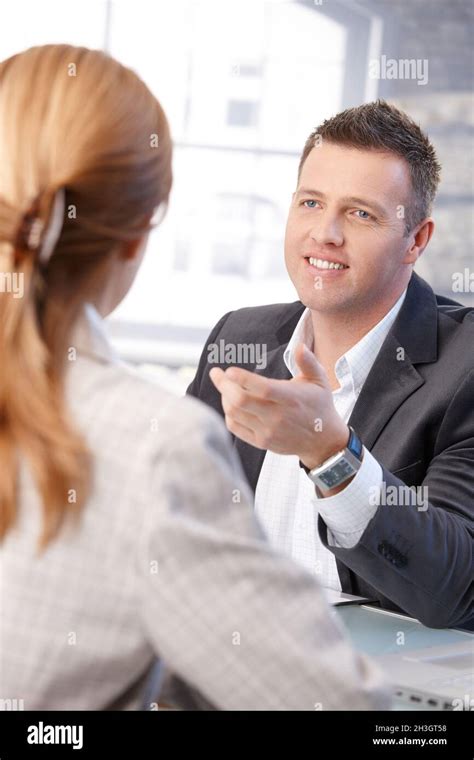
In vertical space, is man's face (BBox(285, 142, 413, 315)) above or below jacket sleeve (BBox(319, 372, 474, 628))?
above

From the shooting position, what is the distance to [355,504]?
1.37m

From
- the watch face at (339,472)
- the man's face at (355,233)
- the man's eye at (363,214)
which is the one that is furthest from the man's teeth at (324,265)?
the watch face at (339,472)

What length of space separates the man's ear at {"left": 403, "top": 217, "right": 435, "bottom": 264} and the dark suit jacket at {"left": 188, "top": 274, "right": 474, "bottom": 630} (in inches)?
2.1

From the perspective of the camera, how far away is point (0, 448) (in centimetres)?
79

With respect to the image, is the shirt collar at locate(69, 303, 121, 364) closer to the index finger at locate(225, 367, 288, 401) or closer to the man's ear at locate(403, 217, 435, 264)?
the index finger at locate(225, 367, 288, 401)

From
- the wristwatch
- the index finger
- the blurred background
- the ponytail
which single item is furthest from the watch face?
the blurred background

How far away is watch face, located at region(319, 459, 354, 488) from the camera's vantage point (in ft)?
4.49

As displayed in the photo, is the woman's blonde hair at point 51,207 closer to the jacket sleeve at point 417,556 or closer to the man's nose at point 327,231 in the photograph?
the jacket sleeve at point 417,556

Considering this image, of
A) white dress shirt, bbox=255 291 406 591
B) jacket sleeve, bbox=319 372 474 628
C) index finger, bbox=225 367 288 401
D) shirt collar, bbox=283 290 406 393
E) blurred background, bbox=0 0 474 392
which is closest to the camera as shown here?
index finger, bbox=225 367 288 401

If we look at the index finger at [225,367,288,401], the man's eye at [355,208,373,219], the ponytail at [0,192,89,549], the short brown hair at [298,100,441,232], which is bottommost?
the index finger at [225,367,288,401]

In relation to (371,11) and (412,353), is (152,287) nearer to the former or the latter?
(371,11)

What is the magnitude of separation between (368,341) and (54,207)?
118cm

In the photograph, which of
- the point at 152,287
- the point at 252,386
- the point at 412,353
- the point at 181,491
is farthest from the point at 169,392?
the point at 152,287

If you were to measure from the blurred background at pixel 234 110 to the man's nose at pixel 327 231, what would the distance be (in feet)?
7.92
